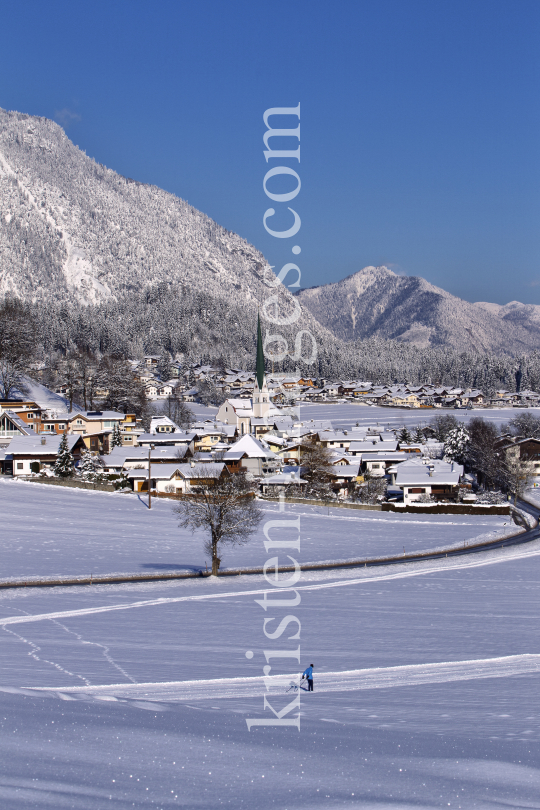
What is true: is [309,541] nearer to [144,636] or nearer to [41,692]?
[144,636]

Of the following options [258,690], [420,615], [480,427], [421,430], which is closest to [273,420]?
[421,430]

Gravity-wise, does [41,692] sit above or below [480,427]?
below

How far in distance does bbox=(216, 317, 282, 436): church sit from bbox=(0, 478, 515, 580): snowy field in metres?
35.0

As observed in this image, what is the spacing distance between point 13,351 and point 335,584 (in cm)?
5690

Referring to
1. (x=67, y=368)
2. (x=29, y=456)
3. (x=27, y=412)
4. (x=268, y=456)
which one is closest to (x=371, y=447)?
(x=268, y=456)

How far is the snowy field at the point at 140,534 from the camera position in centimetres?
2702

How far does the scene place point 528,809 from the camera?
6500 mm

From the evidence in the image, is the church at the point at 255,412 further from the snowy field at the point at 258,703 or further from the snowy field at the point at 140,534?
the snowy field at the point at 258,703

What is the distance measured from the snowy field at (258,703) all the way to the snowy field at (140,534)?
18.5ft

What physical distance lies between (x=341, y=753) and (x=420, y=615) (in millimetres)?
11287

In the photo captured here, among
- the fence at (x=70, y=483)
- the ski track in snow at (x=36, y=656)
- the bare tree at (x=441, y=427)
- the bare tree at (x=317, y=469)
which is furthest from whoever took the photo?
the bare tree at (x=441, y=427)

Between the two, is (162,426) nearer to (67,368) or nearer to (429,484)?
(429,484)

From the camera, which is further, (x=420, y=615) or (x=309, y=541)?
(x=309, y=541)

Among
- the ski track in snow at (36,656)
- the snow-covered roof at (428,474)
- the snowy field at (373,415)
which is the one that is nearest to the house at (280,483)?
the snow-covered roof at (428,474)
